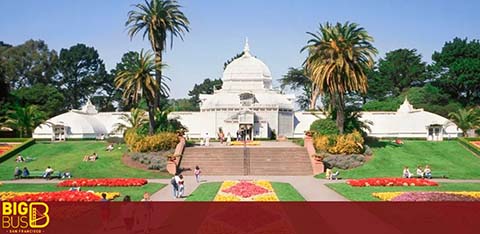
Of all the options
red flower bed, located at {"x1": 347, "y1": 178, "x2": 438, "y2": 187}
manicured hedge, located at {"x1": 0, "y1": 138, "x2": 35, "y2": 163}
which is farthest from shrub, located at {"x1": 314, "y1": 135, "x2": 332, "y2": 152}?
manicured hedge, located at {"x1": 0, "y1": 138, "x2": 35, "y2": 163}

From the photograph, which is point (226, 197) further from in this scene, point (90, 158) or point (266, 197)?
point (90, 158)

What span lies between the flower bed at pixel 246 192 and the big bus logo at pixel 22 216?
363 inches

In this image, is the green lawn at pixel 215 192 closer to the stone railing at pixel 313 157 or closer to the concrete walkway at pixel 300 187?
the concrete walkway at pixel 300 187

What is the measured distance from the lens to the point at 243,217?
62.4 ft

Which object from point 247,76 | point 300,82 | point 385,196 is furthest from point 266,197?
point 300,82

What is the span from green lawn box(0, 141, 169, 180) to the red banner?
16.8 m

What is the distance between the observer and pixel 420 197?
72.6 ft

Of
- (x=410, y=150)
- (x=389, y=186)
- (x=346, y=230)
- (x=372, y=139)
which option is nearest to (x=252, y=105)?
(x=372, y=139)

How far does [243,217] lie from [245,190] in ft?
26.4

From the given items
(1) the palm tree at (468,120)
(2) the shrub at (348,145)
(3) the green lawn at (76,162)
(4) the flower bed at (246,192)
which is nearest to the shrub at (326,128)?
(2) the shrub at (348,145)

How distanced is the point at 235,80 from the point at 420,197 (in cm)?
5148

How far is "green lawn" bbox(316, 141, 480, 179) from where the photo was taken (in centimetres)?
3825

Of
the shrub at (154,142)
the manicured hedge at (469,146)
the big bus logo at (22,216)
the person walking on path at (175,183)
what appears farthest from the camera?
the manicured hedge at (469,146)

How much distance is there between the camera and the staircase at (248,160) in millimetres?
39688
